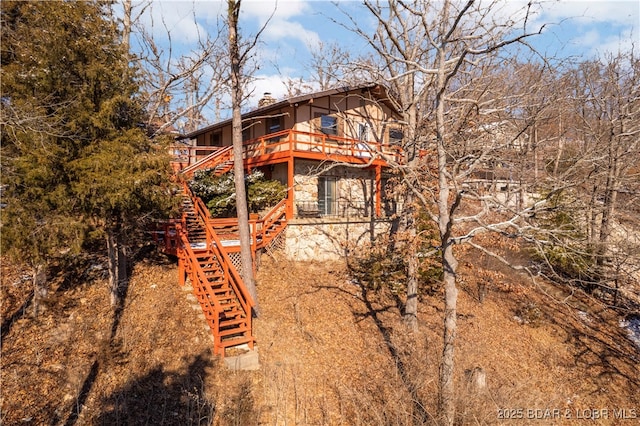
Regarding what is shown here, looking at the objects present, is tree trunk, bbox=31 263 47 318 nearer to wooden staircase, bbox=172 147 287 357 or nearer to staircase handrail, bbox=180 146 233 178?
wooden staircase, bbox=172 147 287 357

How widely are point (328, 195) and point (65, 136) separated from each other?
11.0 m

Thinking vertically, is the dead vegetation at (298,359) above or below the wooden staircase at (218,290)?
below

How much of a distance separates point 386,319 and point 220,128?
15133mm

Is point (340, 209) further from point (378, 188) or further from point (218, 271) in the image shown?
point (218, 271)

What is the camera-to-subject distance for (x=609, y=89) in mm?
15172

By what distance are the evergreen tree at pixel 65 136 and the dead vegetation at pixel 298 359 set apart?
232 centimetres

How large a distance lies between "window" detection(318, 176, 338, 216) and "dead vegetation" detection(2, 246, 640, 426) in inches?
153

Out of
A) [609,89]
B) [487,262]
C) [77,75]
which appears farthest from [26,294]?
[609,89]

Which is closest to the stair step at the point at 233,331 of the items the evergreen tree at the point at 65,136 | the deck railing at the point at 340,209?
the evergreen tree at the point at 65,136

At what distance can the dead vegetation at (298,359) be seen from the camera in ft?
23.5

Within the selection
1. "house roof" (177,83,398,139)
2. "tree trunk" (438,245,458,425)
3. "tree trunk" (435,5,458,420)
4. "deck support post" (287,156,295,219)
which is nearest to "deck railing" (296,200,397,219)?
"deck support post" (287,156,295,219)

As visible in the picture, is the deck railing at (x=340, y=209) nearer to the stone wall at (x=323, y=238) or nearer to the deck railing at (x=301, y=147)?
the stone wall at (x=323, y=238)

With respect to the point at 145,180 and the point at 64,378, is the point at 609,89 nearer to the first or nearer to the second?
the point at 145,180

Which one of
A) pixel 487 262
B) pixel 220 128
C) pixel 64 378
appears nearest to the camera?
pixel 64 378
